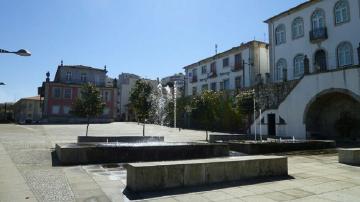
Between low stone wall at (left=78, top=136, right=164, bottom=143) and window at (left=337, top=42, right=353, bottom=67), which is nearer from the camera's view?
low stone wall at (left=78, top=136, right=164, bottom=143)

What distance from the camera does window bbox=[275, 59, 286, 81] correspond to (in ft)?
111

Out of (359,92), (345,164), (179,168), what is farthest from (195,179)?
(359,92)

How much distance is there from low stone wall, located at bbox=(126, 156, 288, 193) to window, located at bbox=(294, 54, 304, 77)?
2473cm

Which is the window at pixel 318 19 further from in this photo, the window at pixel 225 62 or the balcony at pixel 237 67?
the window at pixel 225 62

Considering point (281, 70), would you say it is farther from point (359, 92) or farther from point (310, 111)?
point (359, 92)

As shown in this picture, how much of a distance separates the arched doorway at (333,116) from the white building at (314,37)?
281 cm

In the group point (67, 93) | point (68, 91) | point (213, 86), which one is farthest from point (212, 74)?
point (67, 93)

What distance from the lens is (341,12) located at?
27875 mm

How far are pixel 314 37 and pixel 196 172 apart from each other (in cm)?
2637

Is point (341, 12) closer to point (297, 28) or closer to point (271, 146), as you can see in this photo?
point (297, 28)

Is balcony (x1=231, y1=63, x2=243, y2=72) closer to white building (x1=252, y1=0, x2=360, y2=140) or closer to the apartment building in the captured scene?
white building (x1=252, y1=0, x2=360, y2=140)

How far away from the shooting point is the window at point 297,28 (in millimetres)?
31641

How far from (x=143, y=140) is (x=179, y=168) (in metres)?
9.96

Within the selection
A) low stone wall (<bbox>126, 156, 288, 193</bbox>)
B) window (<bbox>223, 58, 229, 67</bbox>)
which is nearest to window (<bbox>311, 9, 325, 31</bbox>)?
window (<bbox>223, 58, 229, 67</bbox>)
